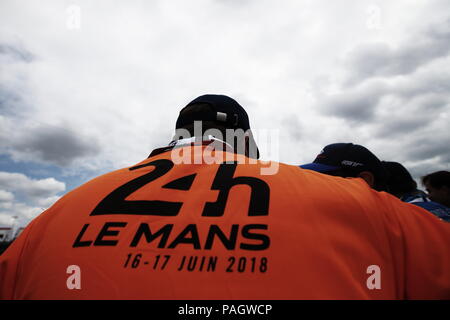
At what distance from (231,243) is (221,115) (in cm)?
124

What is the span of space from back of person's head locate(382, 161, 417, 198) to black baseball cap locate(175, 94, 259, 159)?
2.51 meters

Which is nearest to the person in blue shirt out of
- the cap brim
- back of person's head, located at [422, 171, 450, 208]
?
back of person's head, located at [422, 171, 450, 208]

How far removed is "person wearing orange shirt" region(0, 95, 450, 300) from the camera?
94cm

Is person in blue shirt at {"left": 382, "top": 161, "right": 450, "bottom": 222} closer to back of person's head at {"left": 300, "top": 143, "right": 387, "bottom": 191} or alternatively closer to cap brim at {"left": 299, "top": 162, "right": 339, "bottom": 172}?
back of person's head at {"left": 300, "top": 143, "right": 387, "bottom": 191}

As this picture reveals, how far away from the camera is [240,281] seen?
3.05 ft

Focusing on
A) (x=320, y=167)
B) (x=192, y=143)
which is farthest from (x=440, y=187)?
(x=192, y=143)

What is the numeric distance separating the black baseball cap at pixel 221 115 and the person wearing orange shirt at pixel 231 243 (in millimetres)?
812

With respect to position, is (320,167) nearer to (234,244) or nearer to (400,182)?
(400,182)

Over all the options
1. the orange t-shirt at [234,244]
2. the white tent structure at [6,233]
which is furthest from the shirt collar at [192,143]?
the white tent structure at [6,233]

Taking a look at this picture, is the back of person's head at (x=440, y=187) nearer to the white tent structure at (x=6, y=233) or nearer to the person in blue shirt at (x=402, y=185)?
the person in blue shirt at (x=402, y=185)

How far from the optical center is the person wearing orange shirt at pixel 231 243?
937 millimetres

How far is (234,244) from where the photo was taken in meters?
1.00
